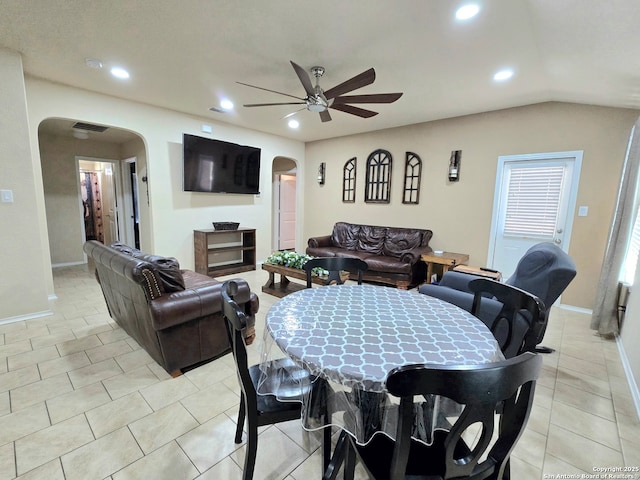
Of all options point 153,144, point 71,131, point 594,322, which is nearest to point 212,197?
point 153,144

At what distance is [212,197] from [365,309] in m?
4.27

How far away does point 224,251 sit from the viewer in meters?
5.07

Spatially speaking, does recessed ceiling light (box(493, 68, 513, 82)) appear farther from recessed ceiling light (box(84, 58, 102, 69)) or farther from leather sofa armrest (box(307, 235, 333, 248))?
recessed ceiling light (box(84, 58, 102, 69))

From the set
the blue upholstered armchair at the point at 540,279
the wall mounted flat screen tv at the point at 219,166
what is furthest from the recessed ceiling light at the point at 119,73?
the blue upholstered armchair at the point at 540,279

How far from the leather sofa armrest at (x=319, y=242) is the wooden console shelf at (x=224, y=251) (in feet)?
3.53

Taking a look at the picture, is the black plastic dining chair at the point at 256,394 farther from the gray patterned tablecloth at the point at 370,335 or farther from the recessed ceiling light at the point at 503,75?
the recessed ceiling light at the point at 503,75

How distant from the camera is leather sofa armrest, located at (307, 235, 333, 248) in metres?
5.29

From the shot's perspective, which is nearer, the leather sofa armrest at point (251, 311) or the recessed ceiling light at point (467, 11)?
the recessed ceiling light at point (467, 11)

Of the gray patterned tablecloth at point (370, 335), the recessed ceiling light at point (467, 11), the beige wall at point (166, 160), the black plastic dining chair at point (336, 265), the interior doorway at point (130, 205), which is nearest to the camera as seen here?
the gray patterned tablecloth at point (370, 335)

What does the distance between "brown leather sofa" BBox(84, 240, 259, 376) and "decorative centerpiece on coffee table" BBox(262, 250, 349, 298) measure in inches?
49.8

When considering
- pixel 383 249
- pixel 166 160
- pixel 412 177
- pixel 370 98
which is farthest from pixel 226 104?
pixel 383 249

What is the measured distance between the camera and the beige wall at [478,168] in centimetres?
341

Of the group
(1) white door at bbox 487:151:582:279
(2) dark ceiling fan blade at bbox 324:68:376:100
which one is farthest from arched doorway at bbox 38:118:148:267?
(1) white door at bbox 487:151:582:279

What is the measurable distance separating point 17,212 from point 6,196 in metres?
0.17
